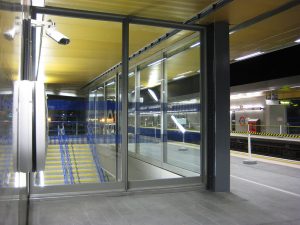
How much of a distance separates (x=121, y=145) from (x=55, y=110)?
1326 millimetres

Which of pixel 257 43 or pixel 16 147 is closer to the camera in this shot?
pixel 16 147

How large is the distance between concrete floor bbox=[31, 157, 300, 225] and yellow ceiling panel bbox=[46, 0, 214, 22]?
322cm

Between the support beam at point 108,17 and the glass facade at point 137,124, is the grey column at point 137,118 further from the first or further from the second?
the support beam at point 108,17

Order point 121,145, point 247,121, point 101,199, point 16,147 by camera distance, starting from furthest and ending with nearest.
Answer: point 247,121 < point 121,145 < point 101,199 < point 16,147

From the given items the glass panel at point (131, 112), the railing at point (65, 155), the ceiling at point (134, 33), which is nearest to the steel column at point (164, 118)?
the ceiling at point (134, 33)

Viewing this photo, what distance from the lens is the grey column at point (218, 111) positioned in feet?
20.1

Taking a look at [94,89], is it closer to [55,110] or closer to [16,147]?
[55,110]

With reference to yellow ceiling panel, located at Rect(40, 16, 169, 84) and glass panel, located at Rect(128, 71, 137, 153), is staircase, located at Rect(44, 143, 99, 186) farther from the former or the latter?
yellow ceiling panel, located at Rect(40, 16, 169, 84)

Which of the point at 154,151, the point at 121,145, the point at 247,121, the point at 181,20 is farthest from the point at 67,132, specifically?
the point at 247,121

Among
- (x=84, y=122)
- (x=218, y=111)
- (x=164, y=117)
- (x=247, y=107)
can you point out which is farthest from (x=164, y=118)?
(x=247, y=107)

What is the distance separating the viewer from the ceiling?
17.7 feet

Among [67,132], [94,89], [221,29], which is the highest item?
[221,29]

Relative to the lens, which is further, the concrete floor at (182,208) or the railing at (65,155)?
the railing at (65,155)

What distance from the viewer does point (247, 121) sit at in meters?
30.1
